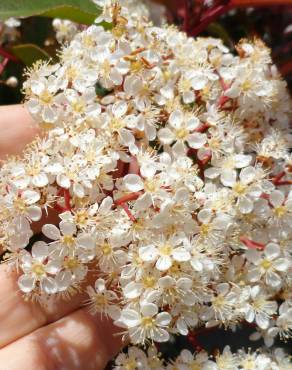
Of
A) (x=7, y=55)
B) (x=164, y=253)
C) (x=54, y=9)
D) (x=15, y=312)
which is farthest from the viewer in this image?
(x=7, y=55)

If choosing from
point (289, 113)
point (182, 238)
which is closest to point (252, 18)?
point (289, 113)

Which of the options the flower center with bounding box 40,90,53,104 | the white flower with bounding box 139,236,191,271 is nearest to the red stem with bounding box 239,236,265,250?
the white flower with bounding box 139,236,191,271

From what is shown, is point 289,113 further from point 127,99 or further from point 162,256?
point 162,256

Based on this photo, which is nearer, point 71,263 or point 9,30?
point 71,263

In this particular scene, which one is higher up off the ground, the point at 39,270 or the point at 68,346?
the point at 39,270

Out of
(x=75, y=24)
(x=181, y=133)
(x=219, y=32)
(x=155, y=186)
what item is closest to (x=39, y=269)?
(x=155, y=186)

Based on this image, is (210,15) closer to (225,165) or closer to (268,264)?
(225,165)
